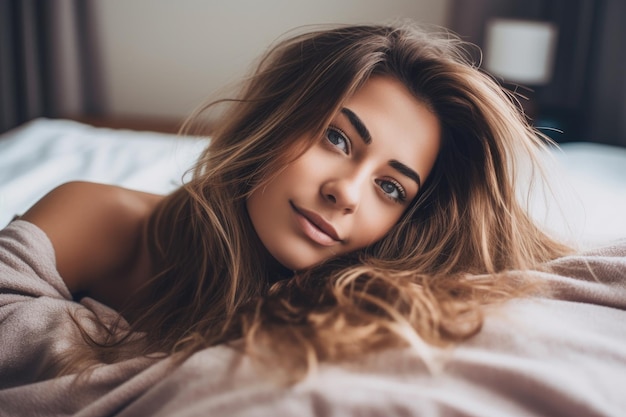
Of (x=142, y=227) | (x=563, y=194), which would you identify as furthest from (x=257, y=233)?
(x=563, y=194)

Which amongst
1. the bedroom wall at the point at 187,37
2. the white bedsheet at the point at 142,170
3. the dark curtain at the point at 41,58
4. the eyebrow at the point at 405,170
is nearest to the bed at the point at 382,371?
the eyebrow at the point at 405,170

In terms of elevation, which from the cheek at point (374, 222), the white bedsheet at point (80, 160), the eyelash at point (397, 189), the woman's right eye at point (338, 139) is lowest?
the white bedsheet at point (80, 160)

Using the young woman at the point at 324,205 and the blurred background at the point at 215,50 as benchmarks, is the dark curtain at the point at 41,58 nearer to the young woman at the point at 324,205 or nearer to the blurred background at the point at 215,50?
the blurred background at the point at 215,50

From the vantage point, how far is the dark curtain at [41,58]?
2961mm

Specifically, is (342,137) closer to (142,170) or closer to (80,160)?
(142,170)

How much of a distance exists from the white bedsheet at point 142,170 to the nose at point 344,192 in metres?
0.44

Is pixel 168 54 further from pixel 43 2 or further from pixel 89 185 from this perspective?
pixel 89 185

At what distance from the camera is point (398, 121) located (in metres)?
0.92

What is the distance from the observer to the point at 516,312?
0.71 m

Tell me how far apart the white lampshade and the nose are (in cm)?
207

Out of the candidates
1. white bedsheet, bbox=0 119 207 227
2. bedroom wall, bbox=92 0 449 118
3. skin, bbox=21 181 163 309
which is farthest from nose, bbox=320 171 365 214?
bedroom wall, bbox=92 0 449 118

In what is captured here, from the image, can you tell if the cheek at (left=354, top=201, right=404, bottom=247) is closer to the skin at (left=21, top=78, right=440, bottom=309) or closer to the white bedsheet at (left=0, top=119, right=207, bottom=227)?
the skin at (left=21, top=78, right=440, bottom=309)

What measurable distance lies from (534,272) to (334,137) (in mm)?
343

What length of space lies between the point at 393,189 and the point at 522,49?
78.8 inches
